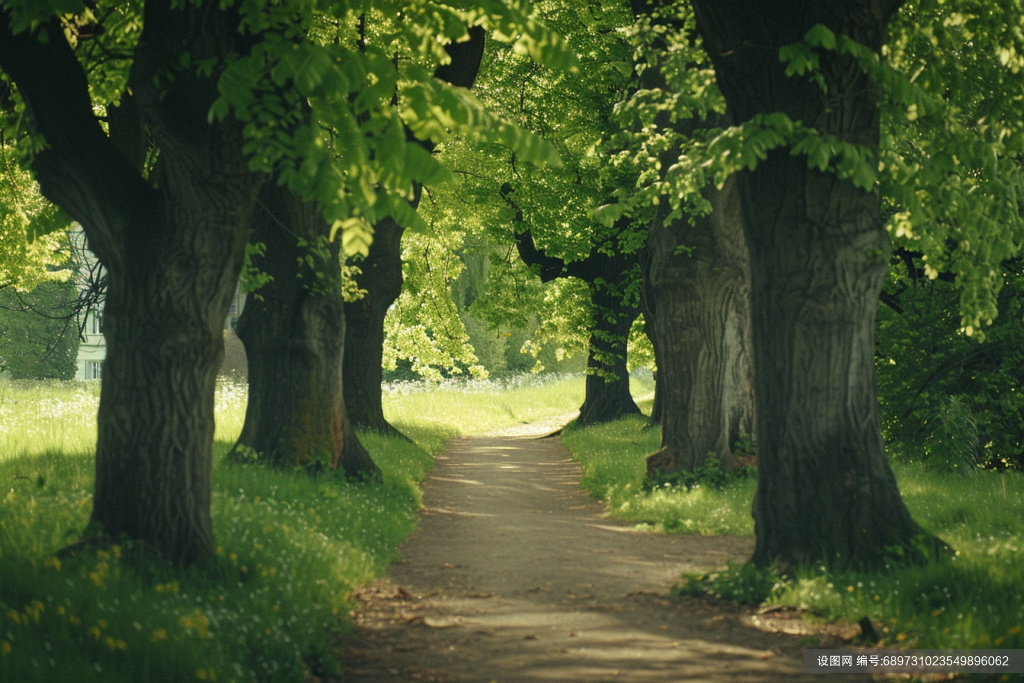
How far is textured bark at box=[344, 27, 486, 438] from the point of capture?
18.2 m

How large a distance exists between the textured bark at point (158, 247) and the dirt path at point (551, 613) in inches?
72.1

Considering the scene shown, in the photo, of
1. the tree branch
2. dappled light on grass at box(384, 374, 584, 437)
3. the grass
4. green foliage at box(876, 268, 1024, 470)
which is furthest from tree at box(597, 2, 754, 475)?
dappled light on grass at box(384, 374, 584, 437)

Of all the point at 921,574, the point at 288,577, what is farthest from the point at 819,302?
the point at 288,577

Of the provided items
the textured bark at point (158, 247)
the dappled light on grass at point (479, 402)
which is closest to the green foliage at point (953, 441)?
the textured bark at point (158, 247)

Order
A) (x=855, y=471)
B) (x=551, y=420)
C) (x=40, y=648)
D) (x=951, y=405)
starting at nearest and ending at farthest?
(x=40, y=648), (x=855, y=471), (x=951, y=405), (x=551, y=420)

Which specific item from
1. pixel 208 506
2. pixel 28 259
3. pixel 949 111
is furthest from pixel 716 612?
pixel 28 259

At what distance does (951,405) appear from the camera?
14414mm

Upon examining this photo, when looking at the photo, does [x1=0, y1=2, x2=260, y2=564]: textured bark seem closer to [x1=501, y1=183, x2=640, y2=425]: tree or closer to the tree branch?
the tree branch

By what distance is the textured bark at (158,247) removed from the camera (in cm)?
675

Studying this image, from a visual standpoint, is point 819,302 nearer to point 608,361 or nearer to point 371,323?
point 371,323

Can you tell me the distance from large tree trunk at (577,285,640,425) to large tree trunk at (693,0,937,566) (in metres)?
17.7

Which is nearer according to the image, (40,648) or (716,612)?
(40,648)

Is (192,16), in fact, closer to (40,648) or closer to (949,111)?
(40,648)

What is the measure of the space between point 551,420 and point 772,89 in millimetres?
28219
